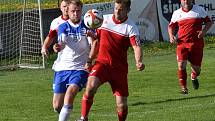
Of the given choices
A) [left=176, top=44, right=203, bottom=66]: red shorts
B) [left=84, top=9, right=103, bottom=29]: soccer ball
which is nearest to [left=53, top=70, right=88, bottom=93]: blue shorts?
[left=84, top=9, right=103, bottom=29]: soccer ball

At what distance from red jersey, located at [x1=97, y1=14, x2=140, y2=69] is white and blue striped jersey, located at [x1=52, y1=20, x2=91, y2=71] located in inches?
11.9

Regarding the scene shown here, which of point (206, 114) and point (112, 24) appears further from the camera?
point (206, 114)

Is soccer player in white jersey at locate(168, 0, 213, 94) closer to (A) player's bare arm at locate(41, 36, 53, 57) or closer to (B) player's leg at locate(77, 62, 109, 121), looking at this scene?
(A) player's bare arm at locate(41, 36, 53, 57)

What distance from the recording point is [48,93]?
1625 cm

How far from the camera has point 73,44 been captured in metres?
11.0

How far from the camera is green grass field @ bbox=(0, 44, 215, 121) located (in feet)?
40.9

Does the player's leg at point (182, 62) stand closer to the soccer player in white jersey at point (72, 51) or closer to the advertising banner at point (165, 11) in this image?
the soccer player in white jersey at point (72, 51)

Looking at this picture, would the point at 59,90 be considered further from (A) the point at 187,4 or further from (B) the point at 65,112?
(A) the point at 187,4

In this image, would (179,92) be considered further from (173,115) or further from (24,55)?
(24,55)

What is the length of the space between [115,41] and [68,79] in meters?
0.93

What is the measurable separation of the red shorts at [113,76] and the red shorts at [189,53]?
5.30 metres

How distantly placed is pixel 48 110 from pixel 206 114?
309 centimetres

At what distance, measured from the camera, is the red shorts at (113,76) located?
35.0ft

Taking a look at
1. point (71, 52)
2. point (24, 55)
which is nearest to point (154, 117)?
point (71, 52)
